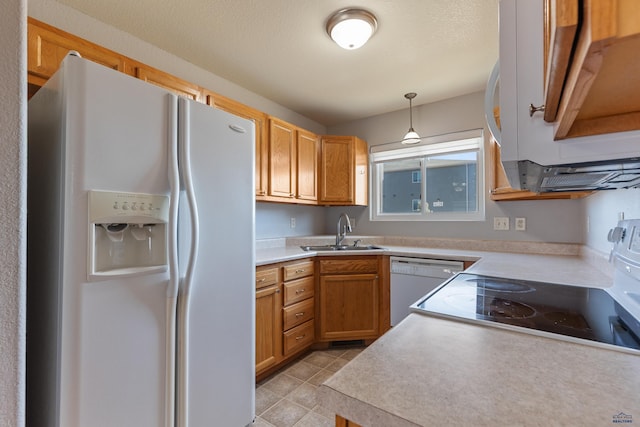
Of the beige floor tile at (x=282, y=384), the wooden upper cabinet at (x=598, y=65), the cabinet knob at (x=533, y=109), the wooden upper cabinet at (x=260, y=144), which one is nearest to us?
the wooden upper cabinet at (x=598, y=65)

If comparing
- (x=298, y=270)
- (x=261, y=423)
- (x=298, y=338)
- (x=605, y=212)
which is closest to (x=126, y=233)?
(x=261, y=423)

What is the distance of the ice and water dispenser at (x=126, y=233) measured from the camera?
39.3 inches

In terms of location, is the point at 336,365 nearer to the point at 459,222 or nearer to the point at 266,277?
the point at 266,277

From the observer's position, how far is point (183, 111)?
4.05ft

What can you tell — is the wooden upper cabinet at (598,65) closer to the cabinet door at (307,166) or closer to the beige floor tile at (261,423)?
the beige floor tile at (261,423)

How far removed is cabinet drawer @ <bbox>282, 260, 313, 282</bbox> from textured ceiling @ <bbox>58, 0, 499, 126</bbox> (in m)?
1.58

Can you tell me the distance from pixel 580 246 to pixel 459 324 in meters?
2.18

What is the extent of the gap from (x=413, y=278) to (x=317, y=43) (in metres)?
1.92

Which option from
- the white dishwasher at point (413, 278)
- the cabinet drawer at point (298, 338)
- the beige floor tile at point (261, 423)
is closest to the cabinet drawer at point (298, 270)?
the cabinet drawer at point (298, 338)

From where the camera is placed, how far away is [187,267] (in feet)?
3.97

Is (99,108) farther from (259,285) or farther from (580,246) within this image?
(580,246)

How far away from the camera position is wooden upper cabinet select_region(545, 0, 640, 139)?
278 millimetres

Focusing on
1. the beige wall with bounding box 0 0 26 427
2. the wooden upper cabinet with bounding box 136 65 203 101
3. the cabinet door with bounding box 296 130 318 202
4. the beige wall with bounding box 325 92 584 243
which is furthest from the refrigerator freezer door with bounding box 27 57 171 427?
the beige wall with bounding box 325 92 584 243

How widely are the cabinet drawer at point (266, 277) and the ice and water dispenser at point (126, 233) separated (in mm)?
851
